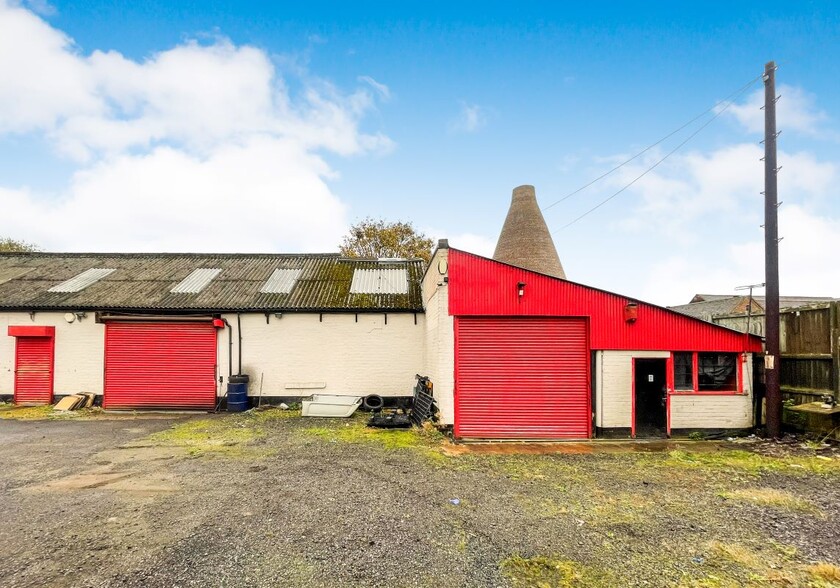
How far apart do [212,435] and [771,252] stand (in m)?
13.7

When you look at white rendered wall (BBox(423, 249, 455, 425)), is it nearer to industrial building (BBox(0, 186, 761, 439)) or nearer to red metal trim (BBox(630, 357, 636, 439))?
industrial building (BBox(0, 186, 761, 439))

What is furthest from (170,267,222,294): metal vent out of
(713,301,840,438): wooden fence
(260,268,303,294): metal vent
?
(713,301,840,438): wooden fence

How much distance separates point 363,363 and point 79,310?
374 inches

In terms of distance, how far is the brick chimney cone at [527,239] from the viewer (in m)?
24.2

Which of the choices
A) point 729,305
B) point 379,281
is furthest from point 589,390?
point 729,305

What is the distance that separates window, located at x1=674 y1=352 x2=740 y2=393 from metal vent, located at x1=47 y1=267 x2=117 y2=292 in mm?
19000

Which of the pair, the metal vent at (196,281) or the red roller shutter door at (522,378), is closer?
the red roller shutter door at (522,378)

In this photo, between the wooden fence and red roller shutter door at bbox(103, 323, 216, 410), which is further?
red roller shutter door at bbox(103, 323, 216, 410)

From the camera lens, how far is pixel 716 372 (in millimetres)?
9719

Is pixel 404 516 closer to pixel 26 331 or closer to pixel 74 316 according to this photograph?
pixel 74 316

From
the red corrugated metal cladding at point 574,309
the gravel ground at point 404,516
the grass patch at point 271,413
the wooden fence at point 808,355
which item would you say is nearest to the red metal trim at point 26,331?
the gravel ground at point 404,516

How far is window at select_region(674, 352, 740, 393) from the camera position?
9656 mm

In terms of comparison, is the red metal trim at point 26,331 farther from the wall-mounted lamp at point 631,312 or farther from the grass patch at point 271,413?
the wall-mounted lamp at point 631,312

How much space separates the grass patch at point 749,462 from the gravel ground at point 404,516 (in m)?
0.04
